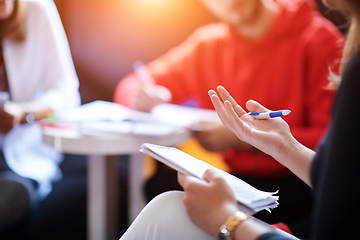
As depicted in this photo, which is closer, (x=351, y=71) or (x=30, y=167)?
(x=351, y=71)

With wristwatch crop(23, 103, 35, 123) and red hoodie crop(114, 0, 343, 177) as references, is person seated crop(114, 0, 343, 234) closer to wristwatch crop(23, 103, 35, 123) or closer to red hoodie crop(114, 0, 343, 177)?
red hoodie crop(114, 0, 343, 177)

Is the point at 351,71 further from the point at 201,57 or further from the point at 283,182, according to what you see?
the point at 201,57

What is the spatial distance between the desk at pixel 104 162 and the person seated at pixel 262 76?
12 cm

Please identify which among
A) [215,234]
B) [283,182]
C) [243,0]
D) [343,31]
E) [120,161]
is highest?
[243,0]

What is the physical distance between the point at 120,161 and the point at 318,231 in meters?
1.51

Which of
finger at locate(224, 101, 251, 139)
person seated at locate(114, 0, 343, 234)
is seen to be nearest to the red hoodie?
person seated at locate(114, 0, 343, 234)

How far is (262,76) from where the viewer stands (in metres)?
1.33

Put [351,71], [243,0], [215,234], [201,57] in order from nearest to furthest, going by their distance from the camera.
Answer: [351,71], [215,234], [243,0], [201,57]

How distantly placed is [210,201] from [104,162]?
67cm

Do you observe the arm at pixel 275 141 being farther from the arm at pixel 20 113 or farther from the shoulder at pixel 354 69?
the arm at pixel 20 113

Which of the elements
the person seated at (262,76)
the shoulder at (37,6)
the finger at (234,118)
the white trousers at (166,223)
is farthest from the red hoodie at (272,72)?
the white trousers at (166,223)

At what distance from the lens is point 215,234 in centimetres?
50

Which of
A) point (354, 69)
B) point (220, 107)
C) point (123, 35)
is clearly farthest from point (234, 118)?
point (123, 35)

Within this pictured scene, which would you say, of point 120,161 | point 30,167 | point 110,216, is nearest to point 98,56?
point 120,161
